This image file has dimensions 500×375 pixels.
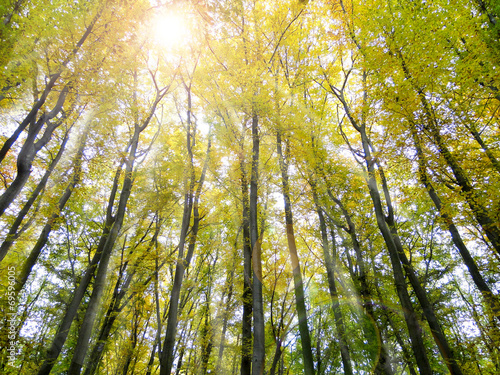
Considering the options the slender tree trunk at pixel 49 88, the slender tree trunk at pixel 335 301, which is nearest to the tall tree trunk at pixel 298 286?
the slender tree trunk at pixel 335 301

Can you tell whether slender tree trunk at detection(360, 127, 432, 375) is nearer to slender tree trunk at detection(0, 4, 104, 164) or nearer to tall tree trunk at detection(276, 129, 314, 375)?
A: tall tree trunk at detection(276, 129, 314, 375)

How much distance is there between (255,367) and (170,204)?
6.44 meters

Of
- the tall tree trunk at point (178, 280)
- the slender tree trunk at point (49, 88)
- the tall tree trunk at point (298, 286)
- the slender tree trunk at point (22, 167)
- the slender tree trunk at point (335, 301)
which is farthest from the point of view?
the slender tree trunk at point (335, 301)

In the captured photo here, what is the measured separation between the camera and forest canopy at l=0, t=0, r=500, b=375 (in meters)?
5.19

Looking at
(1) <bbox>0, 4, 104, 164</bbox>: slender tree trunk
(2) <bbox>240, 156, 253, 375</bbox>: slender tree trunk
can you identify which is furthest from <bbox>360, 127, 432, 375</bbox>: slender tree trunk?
(1) <bbox>0, 4, 104, 164</bbox>: slender tree trunk

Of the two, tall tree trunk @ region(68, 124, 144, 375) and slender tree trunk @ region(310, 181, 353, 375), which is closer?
tall tree trunk @ region(68, 124, 144, 375)

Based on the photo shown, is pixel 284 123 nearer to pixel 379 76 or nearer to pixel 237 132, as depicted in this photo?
pixel 237 132

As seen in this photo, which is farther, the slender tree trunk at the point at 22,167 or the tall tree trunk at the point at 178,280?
the tall tree trunk at the point at 178,280

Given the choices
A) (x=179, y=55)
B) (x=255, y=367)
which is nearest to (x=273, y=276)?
(x=255, y=367)

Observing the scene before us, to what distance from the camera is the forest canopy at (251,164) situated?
5.19 meters

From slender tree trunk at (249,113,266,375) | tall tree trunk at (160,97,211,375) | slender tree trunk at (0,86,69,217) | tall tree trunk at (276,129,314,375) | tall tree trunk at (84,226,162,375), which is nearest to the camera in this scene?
slender tree trunk at (0,86,69,217)

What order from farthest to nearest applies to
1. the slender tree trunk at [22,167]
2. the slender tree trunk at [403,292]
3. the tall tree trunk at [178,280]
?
the tall tree trunk at [178,280] → the slender tree trunk at [403,292] → the slender tree trunk at [22,167]

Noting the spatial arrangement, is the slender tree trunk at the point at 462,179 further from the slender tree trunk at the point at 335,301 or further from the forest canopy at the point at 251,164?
the slender tree trunk at the point at 335,301

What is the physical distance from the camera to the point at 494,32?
449 centimetres
